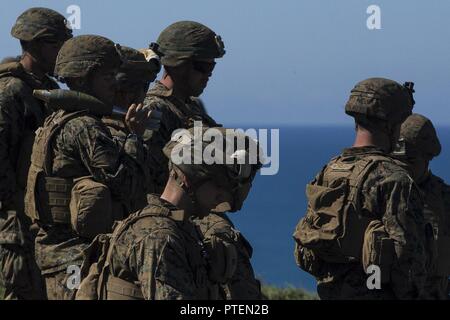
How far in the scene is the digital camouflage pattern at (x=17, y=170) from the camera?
1233 cm

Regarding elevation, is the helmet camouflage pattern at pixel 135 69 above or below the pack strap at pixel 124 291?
above

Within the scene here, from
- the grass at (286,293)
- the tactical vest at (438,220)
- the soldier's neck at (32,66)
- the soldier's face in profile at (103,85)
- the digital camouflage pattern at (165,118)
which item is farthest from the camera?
the grass at (286,293)

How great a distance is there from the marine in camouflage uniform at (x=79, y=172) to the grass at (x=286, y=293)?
565 cm

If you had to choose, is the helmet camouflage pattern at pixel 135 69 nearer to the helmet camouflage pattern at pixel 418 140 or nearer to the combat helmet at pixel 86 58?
the combat helmet at pixel 86 58

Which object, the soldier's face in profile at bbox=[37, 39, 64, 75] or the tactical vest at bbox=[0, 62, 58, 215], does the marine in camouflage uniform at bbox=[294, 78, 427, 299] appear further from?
the soldier's face in profile at bbox=[37, 39, 64, 75]

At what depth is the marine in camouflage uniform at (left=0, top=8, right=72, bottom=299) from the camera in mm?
12328

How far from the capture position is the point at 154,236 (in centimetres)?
811

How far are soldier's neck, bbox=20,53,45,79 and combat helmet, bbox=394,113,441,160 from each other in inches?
113

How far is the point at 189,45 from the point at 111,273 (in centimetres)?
424

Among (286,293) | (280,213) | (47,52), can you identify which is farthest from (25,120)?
(280,213)

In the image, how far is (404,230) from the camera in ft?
33.8

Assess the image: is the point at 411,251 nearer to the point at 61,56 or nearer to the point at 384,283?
the point at 384,283

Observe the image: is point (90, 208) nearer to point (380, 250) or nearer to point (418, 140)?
point (380, 250)

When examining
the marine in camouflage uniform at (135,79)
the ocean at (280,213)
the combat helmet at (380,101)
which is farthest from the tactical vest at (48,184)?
the ocean at (280,213)
